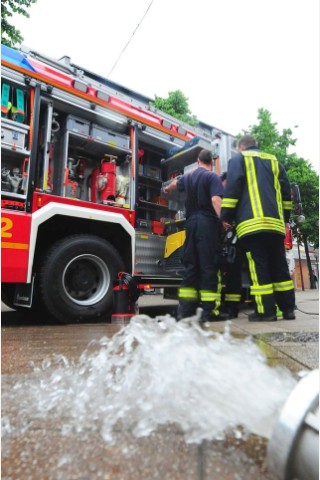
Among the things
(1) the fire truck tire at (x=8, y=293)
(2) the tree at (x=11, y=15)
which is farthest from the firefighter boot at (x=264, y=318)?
(2) the tree at (x=11, y=15)

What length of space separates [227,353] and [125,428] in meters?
0.53

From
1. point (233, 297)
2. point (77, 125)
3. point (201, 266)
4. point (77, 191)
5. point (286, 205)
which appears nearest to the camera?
point (201, 266)

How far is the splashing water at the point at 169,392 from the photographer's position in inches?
40.4

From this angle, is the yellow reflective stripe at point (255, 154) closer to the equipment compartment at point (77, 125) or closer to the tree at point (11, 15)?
the equipment compartment at point (77, 125)

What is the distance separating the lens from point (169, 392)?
1.18 m

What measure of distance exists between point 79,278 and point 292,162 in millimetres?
20048

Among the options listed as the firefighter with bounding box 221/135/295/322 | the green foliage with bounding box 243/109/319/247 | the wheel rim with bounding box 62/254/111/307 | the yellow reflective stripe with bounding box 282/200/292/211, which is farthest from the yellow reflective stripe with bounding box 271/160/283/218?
the green foliage with bounding box 243/109/319/247

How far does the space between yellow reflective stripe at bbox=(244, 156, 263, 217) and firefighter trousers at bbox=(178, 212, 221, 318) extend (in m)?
0.52

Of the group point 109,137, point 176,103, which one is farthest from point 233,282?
point 176,103

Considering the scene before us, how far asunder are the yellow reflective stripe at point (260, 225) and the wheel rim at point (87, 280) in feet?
5.40

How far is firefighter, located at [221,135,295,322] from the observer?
3.38 meters

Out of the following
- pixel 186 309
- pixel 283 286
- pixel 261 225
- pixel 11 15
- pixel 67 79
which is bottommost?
pixel 186 309

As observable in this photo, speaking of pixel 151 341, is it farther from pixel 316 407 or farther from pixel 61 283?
pixel 61 283

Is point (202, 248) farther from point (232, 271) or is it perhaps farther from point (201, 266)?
point (232, 271)
